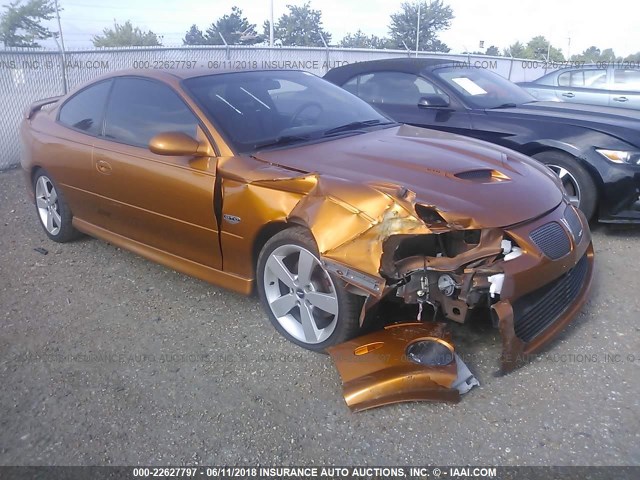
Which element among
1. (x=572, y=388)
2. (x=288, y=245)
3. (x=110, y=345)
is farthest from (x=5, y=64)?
(x=572, y=388)

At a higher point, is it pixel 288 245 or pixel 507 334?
pixel 288 245

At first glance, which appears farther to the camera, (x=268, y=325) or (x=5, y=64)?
(x=5, y=64)

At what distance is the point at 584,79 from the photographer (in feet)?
34.2

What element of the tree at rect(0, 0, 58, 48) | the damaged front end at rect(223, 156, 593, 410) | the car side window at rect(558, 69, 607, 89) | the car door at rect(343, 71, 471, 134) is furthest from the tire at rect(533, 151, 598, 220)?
the tree at rect(0, 0, 58, 48)

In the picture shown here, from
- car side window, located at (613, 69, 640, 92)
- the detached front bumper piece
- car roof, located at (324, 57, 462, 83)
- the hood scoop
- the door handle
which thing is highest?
car roof, located at (324, 57, 462, 83)

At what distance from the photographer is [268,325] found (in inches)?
136

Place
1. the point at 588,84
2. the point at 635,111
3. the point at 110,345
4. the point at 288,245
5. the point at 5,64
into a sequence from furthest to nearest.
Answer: the point at 588,84, the point at 5,64, the point at 635,111, the point at 110,345, the point at 288,245

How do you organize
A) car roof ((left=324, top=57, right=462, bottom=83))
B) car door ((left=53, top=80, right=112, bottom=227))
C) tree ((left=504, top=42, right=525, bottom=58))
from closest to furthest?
car door ((left=53, top=80, right=112, bottom=227)) → car roof ((left=324, top=57, right=462, bottom=83)) → tree ((left=504, top=42, right=525, bottom=58))

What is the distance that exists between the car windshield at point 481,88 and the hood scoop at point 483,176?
8.56 ft

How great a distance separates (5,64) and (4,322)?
6.10 m

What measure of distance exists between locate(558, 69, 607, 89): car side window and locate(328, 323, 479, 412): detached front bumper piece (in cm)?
914

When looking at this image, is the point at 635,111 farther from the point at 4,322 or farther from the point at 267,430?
the point at 4,322

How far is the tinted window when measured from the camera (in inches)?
168

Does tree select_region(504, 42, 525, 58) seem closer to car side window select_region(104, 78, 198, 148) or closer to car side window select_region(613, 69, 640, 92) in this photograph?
car side window select_region(613, 69, 640, 92)
